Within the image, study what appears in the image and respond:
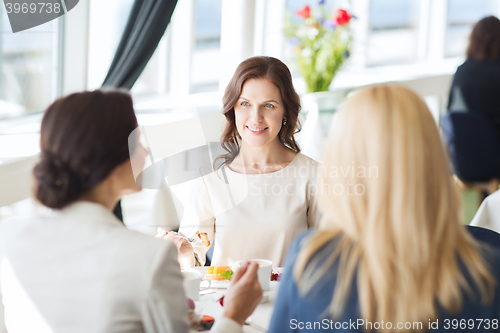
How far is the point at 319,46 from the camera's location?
402 cm

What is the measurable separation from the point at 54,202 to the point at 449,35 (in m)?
6.51

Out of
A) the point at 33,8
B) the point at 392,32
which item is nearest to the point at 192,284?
the point at 33,8

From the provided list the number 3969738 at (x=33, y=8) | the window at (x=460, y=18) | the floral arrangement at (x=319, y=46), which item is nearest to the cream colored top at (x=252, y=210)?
the number 3969738 at (x=33, y=8)

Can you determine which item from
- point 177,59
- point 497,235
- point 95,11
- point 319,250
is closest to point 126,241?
point 319,250

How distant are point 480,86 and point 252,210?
9.23ft

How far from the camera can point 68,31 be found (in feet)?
8.10

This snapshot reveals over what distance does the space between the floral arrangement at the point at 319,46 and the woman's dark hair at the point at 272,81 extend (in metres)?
2.16

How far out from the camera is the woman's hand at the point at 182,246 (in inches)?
61.0

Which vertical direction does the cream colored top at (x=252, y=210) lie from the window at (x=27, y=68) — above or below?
below

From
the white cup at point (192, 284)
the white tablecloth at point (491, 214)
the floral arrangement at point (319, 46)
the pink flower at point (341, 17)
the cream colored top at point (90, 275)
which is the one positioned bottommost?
the white tablecloth at point (491, 214)

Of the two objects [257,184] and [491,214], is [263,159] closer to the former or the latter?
[257,184]

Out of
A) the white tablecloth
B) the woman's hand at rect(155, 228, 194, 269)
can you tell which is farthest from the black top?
the woman's hand at rect(155, 228, 194, 269)

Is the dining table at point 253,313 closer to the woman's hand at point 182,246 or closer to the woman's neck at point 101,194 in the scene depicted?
the woman's hand at point 182,246

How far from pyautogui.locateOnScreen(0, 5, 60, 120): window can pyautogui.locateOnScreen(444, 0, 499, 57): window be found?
5367mm
